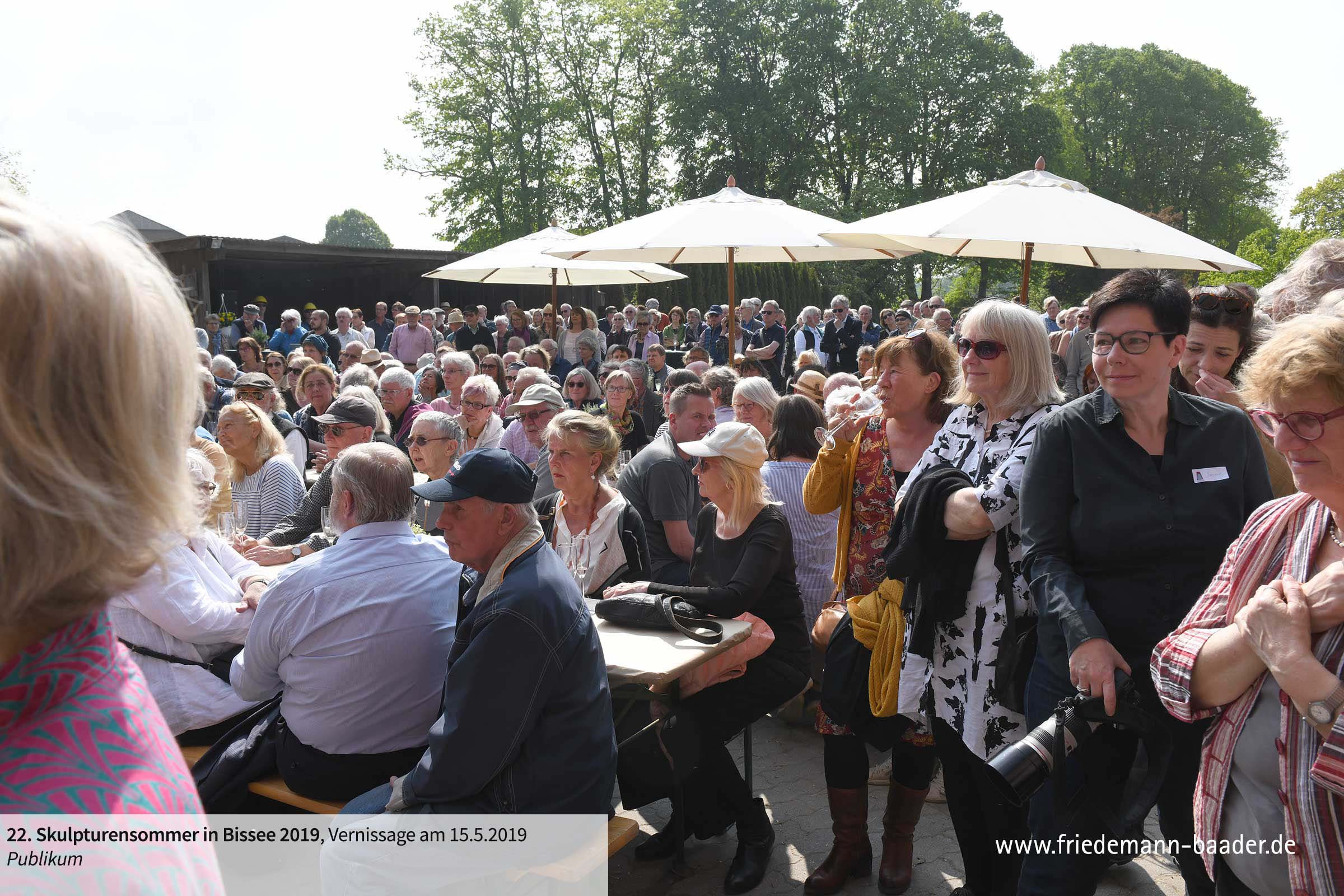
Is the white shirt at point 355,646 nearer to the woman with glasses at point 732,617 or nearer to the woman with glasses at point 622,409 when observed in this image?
the woman with glasses at point 732,617

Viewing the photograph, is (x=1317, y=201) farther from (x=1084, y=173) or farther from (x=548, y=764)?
(x=548, y=764)

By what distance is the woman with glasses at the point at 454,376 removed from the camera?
780cm

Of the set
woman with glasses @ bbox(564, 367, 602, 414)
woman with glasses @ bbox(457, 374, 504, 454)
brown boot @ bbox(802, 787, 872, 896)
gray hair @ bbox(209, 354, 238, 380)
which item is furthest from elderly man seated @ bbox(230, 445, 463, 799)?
gray hair @ bbox(209, 354, 238, 380)

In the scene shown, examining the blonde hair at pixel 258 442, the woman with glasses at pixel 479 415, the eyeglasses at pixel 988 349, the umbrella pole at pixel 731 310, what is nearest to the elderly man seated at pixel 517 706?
the eyeglasses at pixel 988 349

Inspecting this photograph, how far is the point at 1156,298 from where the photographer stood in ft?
8.50

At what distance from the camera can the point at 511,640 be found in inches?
99.7

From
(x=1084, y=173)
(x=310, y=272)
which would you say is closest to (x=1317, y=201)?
(x=1084, y=173)

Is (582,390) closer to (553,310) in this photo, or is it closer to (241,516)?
(241,516)

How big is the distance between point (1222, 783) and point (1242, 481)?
890 millimetres

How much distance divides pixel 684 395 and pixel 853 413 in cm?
172

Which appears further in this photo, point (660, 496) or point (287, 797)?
point (660, 496)

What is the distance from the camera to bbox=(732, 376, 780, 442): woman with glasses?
5.58m

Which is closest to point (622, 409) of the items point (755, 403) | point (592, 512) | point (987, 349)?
point (755, 403)

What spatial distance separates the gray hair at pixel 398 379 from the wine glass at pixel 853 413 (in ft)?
13.8
